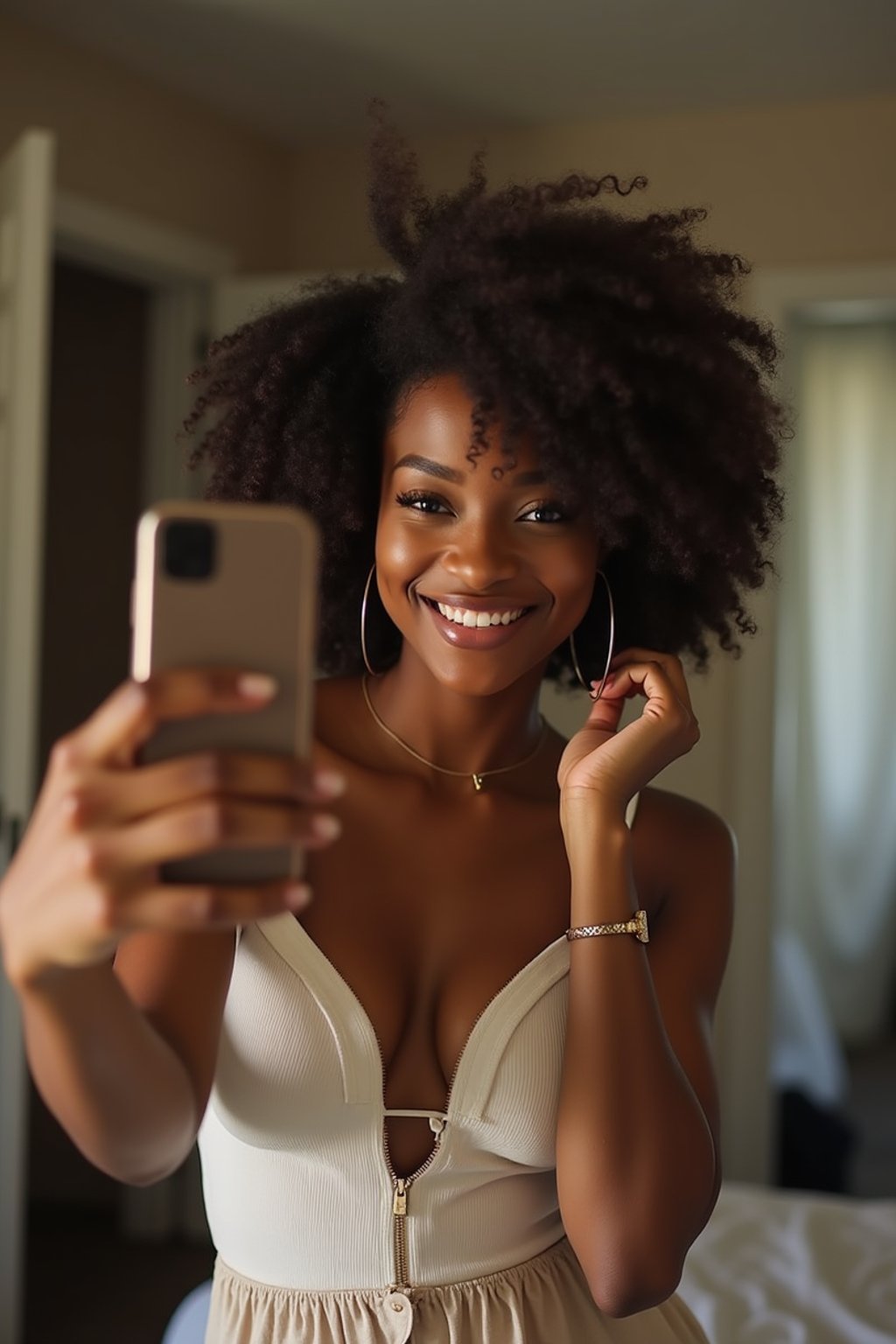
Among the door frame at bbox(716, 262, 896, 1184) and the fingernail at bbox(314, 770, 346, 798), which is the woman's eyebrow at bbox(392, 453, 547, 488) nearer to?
the fingernail at bbox(314, 770, 346, 798)

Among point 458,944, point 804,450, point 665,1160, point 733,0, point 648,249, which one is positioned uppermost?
point 733,0

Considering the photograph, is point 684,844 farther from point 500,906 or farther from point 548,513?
point 548,513

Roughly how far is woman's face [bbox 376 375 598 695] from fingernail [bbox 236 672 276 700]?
1.51 feet

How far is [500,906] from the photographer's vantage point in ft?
4.08

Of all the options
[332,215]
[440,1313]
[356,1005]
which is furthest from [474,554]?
[332,215]

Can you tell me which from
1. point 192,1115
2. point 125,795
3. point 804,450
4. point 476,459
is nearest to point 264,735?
point 125,795

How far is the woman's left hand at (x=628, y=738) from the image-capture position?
3.70 feet

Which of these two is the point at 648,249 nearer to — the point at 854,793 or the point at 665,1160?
the point at 665,1160

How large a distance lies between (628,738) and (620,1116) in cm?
30

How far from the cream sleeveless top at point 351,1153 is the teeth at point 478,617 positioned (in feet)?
0.90

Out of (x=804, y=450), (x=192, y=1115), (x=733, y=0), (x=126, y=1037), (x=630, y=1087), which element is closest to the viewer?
(x=126, y=1037)

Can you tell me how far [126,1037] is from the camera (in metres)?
0.79

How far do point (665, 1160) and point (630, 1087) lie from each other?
0.20 ft

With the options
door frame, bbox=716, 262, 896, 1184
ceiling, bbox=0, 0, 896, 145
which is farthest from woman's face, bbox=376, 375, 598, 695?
door frame, bbox=716, 262, 896, 1184
